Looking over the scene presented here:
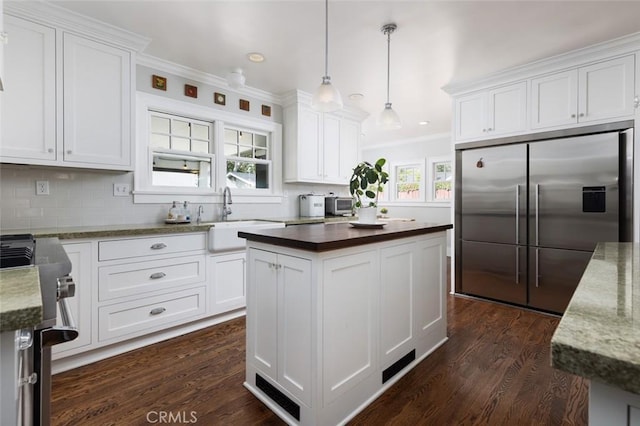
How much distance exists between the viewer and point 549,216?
304cm

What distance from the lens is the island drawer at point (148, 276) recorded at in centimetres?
229

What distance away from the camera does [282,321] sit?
64.9 inches

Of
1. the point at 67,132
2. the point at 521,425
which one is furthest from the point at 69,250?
the point at 521,425

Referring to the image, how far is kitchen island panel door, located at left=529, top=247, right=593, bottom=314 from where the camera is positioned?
2.92m

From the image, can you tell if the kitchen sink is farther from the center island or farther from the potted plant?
the potted plant

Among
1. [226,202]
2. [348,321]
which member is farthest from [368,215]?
[226,202]

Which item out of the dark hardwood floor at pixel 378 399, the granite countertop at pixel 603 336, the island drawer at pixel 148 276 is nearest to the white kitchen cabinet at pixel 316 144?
the island drawer at pixel 148 276

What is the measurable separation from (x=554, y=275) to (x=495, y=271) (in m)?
0.52

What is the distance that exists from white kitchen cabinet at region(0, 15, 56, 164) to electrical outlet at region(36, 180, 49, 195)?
1.16ft

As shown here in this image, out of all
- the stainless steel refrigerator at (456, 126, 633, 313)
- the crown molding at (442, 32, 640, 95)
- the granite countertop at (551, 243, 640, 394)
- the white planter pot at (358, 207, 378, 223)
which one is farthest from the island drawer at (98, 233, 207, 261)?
the crown molding at (442, 32, 640, 95)

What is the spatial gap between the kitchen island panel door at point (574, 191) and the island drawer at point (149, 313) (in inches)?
129

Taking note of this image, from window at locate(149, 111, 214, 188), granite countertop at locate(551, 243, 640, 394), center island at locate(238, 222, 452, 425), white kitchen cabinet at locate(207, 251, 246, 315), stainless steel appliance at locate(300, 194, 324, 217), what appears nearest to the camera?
granite countertop at locate(551, 243, 640, 394)

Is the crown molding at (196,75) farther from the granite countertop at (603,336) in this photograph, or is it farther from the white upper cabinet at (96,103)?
the granite countertop at (603,336)

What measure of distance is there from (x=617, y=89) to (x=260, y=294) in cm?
339
